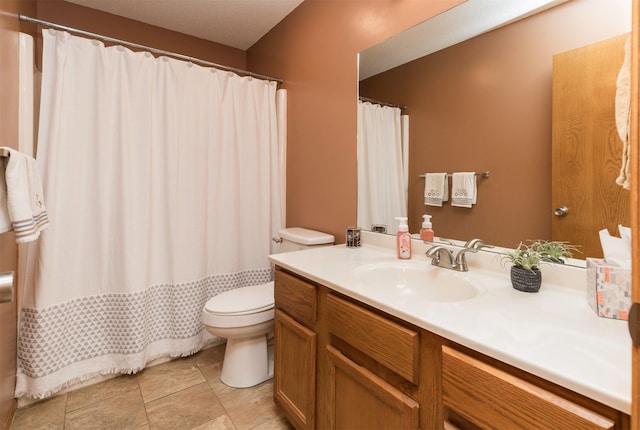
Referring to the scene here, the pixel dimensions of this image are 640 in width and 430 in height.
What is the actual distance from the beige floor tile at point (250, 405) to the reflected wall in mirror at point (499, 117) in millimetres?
1204

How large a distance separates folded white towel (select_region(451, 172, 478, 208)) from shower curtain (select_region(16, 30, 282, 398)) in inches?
55.8

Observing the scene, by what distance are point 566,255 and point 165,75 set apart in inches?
90.8

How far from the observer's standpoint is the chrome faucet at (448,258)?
1232 mm

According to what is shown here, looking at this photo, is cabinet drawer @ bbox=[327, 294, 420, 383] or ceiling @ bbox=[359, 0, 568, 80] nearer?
cabinet drawer @ bbox=[327, 294, 420, 383]

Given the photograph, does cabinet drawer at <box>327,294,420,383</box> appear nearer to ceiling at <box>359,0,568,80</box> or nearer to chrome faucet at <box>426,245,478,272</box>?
chrome faucet at <box>426,245,478,272</box>

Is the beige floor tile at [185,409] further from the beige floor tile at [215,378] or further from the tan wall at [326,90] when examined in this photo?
the tan wall at [326,90]

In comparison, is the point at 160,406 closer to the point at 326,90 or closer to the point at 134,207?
the point at 134,207

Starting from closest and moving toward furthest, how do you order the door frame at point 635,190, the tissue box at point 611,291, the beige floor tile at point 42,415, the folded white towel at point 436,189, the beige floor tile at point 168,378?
the door frame at point 635,190 < the tissue box at point 611,291 < the folded white towel at point 436,189 < the beige floor tile at point 42,415 < the beige floor tile at point 168,378

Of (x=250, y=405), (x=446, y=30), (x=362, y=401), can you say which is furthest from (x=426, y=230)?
(x=250, y=405)

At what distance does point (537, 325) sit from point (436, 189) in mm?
797

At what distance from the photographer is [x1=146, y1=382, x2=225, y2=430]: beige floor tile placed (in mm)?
1529

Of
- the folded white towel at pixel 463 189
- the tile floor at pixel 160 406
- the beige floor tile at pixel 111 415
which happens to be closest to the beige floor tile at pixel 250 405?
the tile floor at pixel 160 406

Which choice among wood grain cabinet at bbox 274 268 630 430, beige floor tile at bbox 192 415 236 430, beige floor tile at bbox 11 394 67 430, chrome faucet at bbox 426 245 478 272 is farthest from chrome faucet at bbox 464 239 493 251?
beige floor tile at bbox 11 394 67 430

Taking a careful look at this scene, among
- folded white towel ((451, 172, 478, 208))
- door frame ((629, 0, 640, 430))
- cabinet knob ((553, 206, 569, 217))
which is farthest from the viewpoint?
folded white towel ((451, 172, 478, 208))
